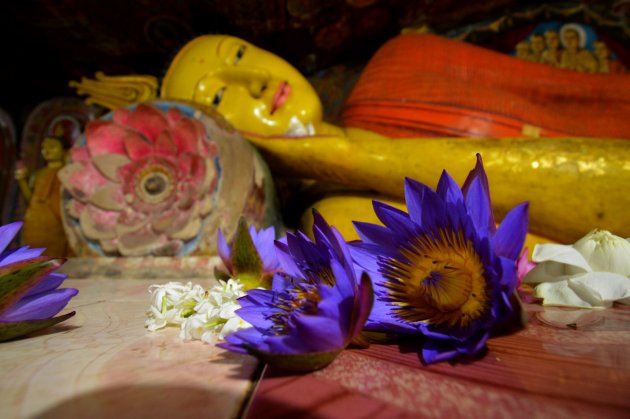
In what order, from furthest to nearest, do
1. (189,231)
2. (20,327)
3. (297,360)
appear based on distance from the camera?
(189,231)
(20,327)
(297,360)

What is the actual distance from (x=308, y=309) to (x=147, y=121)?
836mm

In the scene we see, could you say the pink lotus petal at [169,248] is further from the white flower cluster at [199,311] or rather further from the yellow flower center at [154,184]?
the white flower cluster at [199,311]

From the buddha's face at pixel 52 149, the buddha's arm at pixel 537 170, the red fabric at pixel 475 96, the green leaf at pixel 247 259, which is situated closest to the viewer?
the green leaf at pixel 247 259

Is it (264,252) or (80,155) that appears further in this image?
(80,155)

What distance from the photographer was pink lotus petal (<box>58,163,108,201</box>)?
97 centimetres

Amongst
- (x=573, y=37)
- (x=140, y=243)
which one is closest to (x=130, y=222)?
(x=140, y=243)

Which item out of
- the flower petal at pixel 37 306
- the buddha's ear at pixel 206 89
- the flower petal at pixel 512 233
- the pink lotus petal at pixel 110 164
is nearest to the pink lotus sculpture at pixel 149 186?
the pink lotus petal at pixel 110 164

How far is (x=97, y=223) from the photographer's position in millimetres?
959

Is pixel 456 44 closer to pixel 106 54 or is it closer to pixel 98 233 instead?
pixel 98 233

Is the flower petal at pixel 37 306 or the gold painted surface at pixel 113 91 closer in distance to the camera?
the flower petal at pixel 37 306

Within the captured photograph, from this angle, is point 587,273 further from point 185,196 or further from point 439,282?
point 185,196

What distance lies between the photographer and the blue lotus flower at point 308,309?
0.89 ft

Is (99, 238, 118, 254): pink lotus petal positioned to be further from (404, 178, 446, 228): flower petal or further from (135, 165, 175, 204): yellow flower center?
(404, 178, 446, 228): flower petal

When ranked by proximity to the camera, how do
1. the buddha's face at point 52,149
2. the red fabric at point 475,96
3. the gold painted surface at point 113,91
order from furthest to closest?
the buddha's face at point 52,149
the gold painted surface at point 113,91
the red fabric at point 475,96
